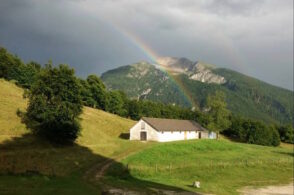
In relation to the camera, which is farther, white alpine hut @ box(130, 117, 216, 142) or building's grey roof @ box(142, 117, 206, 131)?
building's grey roof @ box(142, 117, 206, 131)

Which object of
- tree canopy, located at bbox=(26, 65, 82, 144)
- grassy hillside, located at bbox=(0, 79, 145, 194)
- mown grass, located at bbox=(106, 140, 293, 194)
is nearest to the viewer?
grassy hillside, located at bbox=(0, 79, 145, 194)

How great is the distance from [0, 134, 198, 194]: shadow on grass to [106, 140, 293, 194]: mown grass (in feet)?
8.46

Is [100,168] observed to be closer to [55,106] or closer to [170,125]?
[55,106]

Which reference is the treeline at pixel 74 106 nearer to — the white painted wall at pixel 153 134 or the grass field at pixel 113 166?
the grass field at pixel 113 166

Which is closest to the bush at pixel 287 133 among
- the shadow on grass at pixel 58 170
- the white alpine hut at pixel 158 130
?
the white alpine hut at pixel 158 130

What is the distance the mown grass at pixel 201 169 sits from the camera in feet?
147

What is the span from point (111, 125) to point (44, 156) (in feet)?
187

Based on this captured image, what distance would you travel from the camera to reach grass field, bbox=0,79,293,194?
3119 centimetres

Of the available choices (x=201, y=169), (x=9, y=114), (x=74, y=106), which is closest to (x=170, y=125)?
(x=74, y=106)

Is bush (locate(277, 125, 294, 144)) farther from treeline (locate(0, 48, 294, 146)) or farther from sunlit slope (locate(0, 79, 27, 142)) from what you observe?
sunlit slope (locate(0, 79, 27, 142))

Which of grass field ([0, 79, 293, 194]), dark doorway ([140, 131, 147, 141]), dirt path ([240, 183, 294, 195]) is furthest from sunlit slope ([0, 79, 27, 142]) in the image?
dirt path ([240, 183, 294, 195])

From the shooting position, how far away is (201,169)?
5506cm

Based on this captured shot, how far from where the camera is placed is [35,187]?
25.9 meters

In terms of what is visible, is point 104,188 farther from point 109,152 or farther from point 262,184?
point 109,152
